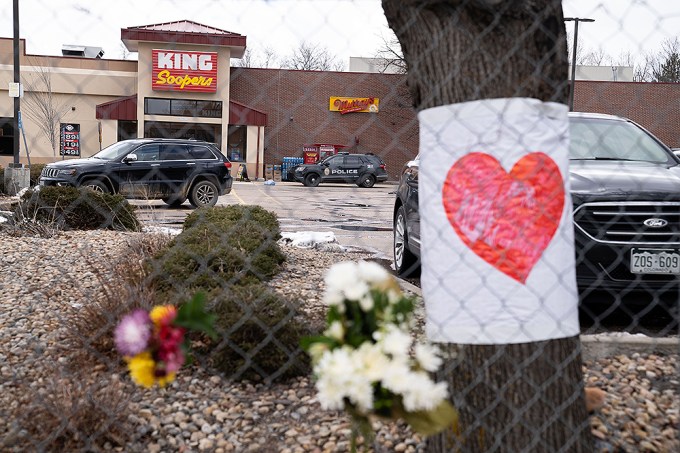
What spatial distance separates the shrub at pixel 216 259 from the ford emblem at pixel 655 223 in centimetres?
246

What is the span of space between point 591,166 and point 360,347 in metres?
3.86

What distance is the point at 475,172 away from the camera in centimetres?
225

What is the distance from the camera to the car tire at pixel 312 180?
2773 cm

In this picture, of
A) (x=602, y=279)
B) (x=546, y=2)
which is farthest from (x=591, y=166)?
(x=546, y=2)

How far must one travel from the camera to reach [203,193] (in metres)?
13.6

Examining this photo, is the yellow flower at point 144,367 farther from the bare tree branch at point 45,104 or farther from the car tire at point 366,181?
the car tire at point 366,181

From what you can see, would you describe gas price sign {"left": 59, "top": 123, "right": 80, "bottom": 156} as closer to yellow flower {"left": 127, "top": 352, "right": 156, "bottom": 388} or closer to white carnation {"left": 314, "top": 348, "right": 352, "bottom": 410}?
Result: yellow flower {"left": 127, "top": 352, "right": 156, "bottom": 388}

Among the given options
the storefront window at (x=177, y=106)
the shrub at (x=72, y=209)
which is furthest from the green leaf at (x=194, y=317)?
the storefront window at (x=177, y=106)

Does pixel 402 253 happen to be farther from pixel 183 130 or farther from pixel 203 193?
pixel 203 193

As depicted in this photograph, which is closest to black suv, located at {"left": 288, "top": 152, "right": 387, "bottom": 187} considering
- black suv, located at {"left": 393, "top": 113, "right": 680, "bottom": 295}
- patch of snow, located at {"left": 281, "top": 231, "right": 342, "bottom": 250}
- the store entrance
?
the store entrance

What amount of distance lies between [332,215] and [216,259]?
9886mm

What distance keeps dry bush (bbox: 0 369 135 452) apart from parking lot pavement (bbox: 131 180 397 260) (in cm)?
448

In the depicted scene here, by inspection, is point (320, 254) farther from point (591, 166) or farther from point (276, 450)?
point (276, 450)

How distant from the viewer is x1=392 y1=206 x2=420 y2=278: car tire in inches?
264
